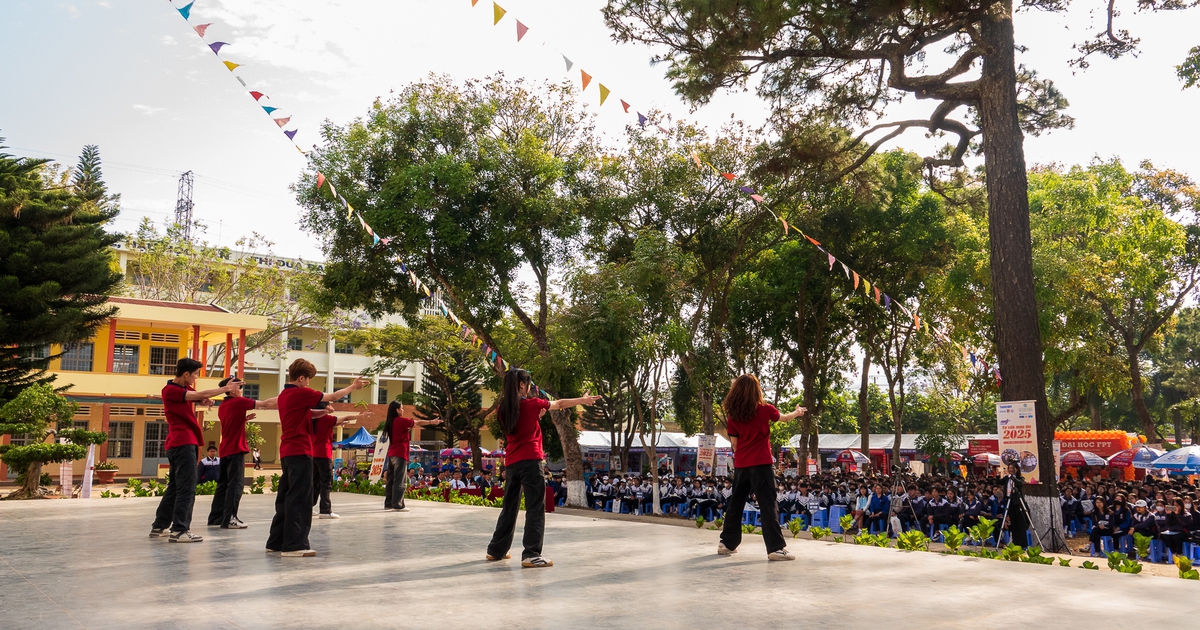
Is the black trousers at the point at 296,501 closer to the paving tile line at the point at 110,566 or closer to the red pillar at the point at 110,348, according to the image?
the paving tile line at the point at 110,566

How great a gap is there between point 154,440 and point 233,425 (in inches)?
1076

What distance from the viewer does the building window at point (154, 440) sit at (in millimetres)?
31625

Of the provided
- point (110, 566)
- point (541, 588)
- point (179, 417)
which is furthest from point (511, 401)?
point (179, 417)

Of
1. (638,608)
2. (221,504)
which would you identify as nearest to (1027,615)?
(638,608)

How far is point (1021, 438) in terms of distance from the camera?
451 inches

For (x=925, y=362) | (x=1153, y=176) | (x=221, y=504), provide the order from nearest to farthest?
(x=221, y=504), (x=925, y=362), (x=1153, y=176)

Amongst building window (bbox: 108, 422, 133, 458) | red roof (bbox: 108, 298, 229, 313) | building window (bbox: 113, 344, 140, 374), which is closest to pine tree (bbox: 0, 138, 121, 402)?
red roof (bbox: 108, 298, 229, 313)

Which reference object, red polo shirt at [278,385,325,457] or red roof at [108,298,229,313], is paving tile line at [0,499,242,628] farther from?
red roof at [108,298,229,313]

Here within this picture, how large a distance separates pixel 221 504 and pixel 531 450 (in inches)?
176

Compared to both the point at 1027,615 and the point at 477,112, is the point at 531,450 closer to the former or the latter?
the point at 1027,615

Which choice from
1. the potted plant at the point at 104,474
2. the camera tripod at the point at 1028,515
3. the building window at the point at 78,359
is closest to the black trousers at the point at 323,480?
the camera tripod at the point at 1028,515

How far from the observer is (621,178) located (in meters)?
18.4

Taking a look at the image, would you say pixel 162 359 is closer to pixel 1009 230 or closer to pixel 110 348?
pixel 110 348

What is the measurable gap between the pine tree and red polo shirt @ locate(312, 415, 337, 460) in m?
13.7
